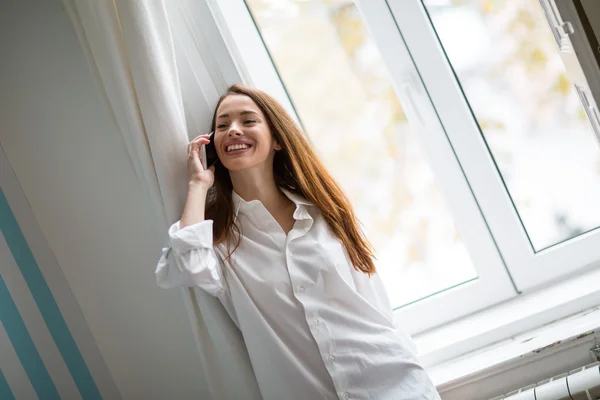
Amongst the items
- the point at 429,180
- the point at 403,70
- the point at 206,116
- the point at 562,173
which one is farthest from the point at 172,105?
the point at 562,173

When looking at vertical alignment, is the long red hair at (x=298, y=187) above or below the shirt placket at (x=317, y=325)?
above

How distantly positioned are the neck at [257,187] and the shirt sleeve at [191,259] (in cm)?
21

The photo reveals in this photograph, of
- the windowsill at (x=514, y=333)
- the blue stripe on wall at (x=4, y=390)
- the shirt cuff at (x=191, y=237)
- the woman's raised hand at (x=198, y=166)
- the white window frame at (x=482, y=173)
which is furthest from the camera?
the white window frame at (x=482, y=173)

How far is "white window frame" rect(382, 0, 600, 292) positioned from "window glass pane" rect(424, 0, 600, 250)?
5cm

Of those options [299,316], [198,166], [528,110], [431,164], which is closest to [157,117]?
[198,166]

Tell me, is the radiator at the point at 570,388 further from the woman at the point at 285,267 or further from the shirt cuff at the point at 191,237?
the shirt cuff at the point at 191,237

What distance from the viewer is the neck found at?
5.90 ft

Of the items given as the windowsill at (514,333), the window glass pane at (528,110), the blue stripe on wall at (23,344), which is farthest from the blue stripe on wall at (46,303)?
the window glass pane at (528,110)

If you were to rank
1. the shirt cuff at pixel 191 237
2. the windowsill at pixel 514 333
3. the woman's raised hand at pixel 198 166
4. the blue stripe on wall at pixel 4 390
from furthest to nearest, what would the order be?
the blue stripe on wall at pixel 4 390
the windowsill at pixel 514 333
the woman's raised hand at pixel 198 166
the shirt cuff at pixel 191 237

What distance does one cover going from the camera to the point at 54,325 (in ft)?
6.63

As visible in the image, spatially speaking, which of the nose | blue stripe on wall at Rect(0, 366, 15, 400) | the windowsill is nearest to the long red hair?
the nose

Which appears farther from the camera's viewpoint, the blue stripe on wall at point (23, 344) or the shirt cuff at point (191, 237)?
the blue stripe on wall at point (23, 344)

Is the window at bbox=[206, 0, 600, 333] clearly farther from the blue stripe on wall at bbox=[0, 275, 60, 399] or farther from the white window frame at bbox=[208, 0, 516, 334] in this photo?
the blue stripe on wall at bbox=[0, 275, 60, 399]

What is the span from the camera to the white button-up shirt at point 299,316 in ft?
5.24
